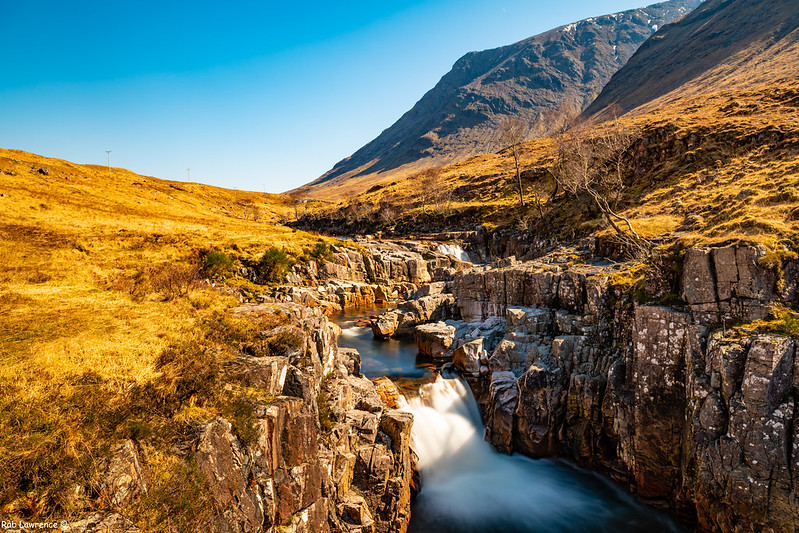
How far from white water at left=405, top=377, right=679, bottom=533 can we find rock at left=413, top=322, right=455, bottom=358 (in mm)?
7613

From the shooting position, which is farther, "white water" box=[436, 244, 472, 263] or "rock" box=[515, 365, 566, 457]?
"white water" box=[436, 244, 472, 263]

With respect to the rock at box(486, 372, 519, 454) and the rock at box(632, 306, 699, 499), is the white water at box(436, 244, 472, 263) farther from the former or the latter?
the rock at box(632, 306, 699, 499)

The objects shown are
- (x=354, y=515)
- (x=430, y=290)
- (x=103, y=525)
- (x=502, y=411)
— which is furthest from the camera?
(x=430, y=290)

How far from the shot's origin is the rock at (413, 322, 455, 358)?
30.9 meters

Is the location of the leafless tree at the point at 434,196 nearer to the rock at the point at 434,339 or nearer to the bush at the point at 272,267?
the bush at the point at 272,267

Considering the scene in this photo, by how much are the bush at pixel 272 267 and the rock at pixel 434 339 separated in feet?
81.5

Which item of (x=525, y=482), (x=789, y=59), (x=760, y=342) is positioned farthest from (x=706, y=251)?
(x=789, y=59)

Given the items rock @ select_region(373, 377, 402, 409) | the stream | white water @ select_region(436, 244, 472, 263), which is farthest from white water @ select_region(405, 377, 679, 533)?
white water @ select_region(436, 244, 472, 263)

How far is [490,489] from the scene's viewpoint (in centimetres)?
1991

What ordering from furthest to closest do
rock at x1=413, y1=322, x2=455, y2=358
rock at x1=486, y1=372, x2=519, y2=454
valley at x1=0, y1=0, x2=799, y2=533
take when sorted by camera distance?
1. rock at x1=413, y1=322, x2=455, y2=358
2. rock at x1=486, y1=372, x2=519, y2=454
3. valley at x1=0, y1=0, x2=799, y2=533

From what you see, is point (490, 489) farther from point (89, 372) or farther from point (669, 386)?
point (89, 372)

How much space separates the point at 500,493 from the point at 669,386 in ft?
32.4

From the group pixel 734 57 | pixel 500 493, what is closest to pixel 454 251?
pixel 500 493

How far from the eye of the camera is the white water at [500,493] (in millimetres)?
17828
